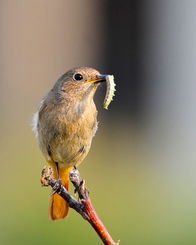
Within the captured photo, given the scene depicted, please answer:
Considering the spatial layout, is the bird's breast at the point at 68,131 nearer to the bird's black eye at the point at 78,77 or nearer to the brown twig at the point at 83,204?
Answer: the bird's black eye at the point at 78,77

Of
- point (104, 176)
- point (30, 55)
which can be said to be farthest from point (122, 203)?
point (30, 55)

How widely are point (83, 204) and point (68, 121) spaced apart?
1.69 meters

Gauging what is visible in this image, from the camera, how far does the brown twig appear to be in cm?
285

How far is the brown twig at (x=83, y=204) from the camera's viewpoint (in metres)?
2.85

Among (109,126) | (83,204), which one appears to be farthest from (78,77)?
(109,126)

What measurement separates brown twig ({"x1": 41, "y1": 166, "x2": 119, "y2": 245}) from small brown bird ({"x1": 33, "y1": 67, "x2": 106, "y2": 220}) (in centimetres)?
96

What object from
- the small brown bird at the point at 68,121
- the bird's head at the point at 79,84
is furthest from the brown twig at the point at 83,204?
the bird's head at the point at 79,84

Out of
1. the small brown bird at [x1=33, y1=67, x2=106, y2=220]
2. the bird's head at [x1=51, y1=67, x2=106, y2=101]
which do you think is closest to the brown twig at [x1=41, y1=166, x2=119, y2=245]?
the small brown bird at [x1=33, y1=67, x2=106, y2=220]

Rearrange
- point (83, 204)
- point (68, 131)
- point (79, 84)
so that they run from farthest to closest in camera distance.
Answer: point (79, 84), point (68, 131), point (83, 204)

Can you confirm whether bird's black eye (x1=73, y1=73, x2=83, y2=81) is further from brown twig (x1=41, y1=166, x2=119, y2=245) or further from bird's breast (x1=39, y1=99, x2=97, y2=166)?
brown twig (x1=41, y1=166, x2=119, y2=245)

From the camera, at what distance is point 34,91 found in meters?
13.5

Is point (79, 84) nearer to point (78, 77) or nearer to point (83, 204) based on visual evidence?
point (78, 77)

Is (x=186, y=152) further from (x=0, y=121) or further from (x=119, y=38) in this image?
(x=119, y=38)

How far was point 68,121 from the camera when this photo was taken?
4676 mm
